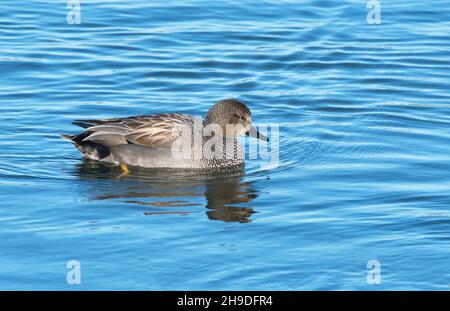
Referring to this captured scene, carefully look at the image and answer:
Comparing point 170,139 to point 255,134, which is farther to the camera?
point 255,134

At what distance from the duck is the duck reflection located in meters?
0.13

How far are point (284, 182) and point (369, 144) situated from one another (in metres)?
1.89

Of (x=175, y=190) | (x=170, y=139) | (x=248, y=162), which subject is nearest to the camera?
(x=175, y=190)

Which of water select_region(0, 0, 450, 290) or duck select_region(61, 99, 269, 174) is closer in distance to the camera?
water select_region(0, 0, 450, 290)

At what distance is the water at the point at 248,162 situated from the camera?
8.91m

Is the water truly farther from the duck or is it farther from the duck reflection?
the duck

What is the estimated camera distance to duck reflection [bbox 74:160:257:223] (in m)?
10.5

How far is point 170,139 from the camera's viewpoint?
12.0m

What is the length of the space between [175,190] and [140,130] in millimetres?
1221

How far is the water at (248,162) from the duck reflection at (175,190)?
3 centimetres

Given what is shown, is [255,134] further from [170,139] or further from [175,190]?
[175,190]

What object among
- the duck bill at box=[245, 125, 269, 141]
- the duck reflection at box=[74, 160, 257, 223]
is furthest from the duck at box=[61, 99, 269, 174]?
the duck reflection at box=[74, 160, 257, 223]

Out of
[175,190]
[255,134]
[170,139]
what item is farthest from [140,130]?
[255,134]

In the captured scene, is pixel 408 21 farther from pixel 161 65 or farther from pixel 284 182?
pixel 284 182
